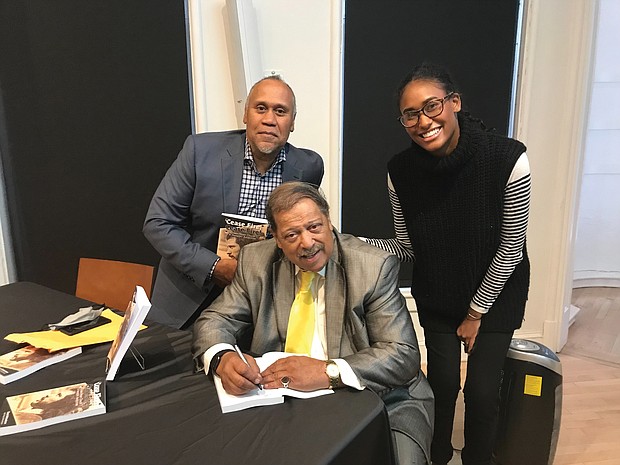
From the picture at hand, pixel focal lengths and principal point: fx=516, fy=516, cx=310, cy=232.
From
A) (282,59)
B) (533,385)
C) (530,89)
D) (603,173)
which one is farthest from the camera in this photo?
(603,173)

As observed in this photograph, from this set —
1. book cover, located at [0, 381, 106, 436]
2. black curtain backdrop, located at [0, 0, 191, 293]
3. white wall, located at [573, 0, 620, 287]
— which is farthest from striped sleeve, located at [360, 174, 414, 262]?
white wall, located at [573, 0, 620, 287]

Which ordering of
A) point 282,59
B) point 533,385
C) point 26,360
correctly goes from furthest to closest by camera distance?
1. point 282,59
2. point 533,385
3. point 26,360

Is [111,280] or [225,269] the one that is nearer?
[225,269]

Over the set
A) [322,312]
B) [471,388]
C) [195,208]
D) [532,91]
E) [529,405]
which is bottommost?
[529,405]

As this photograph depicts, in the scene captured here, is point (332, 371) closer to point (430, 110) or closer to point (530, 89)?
point (430, 110)

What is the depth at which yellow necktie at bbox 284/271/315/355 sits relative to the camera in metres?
1.55

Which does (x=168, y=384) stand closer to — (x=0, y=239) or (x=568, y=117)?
(x=0, y=239)

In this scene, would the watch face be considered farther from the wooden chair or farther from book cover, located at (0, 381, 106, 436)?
the wooden chair

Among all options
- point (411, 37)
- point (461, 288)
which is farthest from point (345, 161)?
point (461, 288)

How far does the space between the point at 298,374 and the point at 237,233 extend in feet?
2.24

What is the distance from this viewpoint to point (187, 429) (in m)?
1.10

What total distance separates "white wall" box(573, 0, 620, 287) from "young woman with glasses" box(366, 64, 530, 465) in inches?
103

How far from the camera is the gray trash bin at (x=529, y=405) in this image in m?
1.87

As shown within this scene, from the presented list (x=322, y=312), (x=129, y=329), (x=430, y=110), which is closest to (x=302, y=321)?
(x=322, y=312)
